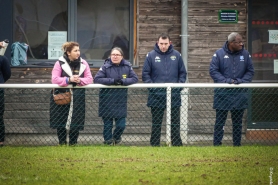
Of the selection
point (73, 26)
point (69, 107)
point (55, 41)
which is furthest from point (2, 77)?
point (73, 26)

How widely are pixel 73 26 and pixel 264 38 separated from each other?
375 centimetres

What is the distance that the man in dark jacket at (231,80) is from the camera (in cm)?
1137

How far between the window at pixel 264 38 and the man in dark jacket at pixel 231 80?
7.23 feet

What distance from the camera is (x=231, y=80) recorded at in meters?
11.3

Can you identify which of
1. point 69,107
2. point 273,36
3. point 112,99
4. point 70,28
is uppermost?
point 70,28

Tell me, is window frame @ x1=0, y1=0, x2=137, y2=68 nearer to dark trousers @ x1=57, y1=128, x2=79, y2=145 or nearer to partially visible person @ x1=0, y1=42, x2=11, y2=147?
partially visible person @ x1=0, y1=42, x2=11, y2=147

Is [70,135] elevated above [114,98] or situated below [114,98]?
below

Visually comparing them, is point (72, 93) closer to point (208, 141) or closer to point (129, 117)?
point (129, 117)

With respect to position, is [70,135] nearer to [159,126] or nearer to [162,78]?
[159,126]

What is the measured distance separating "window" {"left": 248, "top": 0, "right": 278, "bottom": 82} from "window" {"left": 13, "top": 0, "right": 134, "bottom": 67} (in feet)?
7.83

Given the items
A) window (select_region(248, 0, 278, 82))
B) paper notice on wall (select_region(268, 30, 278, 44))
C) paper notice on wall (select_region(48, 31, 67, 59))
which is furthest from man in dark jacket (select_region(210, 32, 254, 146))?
paper notice on wall (select_region(48, 31, 67, 59))

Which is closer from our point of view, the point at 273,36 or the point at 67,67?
the point at 67,67

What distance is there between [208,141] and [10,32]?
448 cm

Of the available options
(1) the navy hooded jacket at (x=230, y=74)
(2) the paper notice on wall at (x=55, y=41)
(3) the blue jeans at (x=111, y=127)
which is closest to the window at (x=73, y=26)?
(2) the paper notice on wall at (x=55, y=41)
